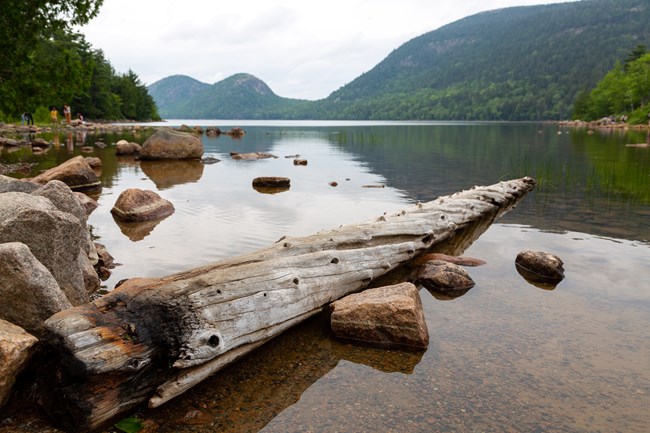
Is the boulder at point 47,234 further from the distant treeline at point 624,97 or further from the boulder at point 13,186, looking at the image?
the distant treeline at point 624,97

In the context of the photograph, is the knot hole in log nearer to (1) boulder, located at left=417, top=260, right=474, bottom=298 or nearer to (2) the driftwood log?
(2) the driftwood log

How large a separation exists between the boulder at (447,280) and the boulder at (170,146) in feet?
86.4

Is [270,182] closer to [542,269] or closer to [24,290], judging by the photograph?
[542,269]

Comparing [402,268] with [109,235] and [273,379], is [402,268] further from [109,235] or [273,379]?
[109,235]

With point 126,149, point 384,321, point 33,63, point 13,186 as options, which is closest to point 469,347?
point 384,321

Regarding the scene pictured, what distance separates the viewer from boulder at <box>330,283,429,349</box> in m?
6.51

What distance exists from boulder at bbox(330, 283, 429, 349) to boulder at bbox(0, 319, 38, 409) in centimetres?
384

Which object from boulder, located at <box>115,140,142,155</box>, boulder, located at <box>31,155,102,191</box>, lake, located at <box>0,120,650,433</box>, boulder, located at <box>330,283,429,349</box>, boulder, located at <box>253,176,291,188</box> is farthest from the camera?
boulder, located at <box>115,140,142,155</box>

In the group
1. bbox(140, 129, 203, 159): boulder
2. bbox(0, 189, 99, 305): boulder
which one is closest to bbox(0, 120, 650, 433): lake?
bbox(0, 189, 99, 305): boulder

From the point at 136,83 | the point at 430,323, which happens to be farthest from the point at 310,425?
the point at 136,83

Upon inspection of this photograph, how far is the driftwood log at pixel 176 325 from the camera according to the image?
14.5 ft

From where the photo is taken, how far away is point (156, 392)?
4.83 meters

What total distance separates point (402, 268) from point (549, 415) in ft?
17.0

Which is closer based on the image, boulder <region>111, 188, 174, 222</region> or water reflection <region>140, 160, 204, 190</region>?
boulder <region>111, 188, 174, 222</region>
